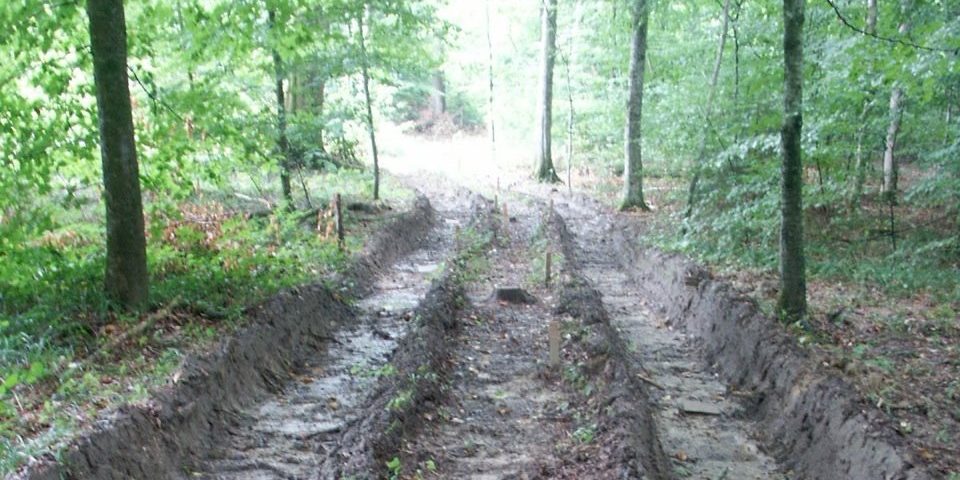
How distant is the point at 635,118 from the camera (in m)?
21.4

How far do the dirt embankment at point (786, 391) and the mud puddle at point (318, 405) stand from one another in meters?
4.41

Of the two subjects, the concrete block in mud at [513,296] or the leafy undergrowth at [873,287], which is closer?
the leafy undergrowth at [873,287]

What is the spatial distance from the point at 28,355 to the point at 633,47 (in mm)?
17596

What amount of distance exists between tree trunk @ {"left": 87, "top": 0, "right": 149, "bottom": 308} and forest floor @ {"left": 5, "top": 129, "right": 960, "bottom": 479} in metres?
1.37

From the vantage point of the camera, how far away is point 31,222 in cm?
779

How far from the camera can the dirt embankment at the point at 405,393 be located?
636 centimetres

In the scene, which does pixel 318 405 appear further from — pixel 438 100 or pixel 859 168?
pixel 438 100

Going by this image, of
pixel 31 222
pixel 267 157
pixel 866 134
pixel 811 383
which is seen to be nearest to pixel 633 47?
pixel 866 134

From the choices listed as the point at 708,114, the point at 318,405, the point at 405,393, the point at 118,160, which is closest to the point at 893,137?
the point at 708,114

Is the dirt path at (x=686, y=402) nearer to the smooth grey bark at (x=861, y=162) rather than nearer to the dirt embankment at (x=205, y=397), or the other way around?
the dirt embankment at (x=205, y=397)

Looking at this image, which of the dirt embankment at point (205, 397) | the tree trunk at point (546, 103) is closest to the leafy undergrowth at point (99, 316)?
the dirt embankment at point (205, 397)

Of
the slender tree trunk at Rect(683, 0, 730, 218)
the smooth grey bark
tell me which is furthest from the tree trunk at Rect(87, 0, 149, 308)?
the smooth grey bark

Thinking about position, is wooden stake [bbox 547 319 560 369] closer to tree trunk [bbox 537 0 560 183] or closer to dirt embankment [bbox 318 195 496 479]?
dirt embankment [bbox 318 195 496 479]

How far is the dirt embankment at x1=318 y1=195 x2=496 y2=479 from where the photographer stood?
20.9 feet
